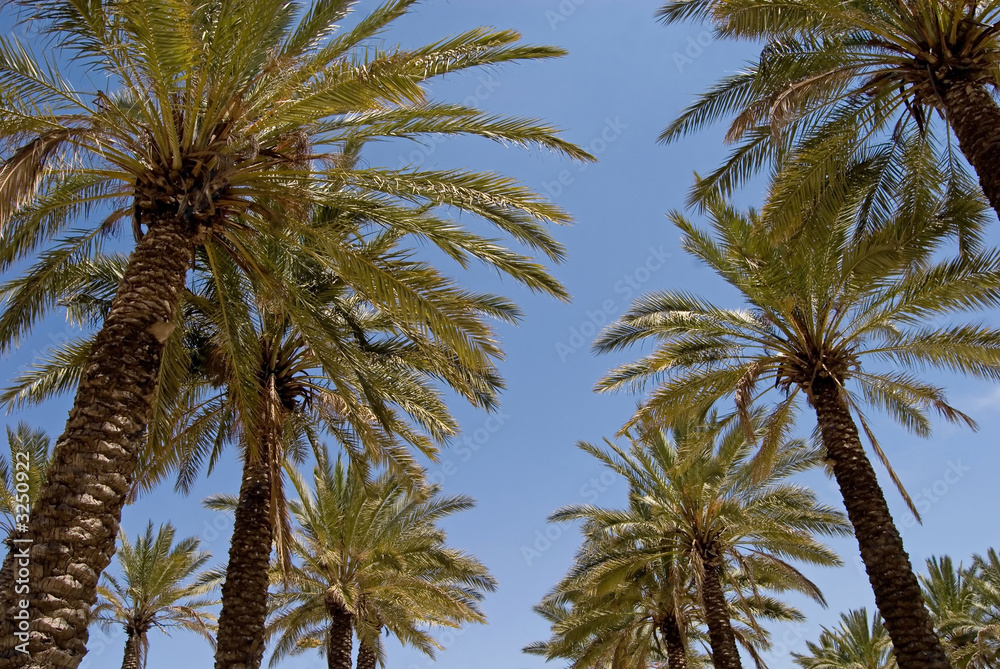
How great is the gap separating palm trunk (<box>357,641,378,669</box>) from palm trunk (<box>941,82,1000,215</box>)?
18.1 meters

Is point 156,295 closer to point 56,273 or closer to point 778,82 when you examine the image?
point 56,273

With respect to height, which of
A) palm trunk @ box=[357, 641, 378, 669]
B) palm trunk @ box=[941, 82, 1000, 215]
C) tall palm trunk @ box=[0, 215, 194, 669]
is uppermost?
palm trunk @ box=[941, 82, 1000, 215]

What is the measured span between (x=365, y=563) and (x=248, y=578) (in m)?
7.73

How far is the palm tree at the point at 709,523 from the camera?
16.0 m

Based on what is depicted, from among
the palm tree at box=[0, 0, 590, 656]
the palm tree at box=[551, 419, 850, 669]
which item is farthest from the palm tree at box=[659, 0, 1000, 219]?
the palm tree at box=[551, 419, 850, 669]

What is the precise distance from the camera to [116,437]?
6.04 m

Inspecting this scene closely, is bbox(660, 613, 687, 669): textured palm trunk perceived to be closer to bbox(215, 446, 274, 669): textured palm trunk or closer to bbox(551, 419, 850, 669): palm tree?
bbox(551, 419, 850, 669): palm tree

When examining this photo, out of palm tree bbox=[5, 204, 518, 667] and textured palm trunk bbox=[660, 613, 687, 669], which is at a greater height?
palm tree bbox=[5, 204, 518, 667]

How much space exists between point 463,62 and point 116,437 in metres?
5.07

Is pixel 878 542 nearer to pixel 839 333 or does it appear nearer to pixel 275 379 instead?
pixel 839 333

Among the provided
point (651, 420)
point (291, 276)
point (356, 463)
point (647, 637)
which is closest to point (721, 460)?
point (651, 420)

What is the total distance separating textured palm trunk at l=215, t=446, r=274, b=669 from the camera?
10148 millimetres

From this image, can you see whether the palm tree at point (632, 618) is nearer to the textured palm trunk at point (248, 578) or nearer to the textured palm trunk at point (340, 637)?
the textured palm trunk at point (340, 637)

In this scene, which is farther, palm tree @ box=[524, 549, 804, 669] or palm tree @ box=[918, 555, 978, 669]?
palm tree @ box=[918, 555, 978, 669]
